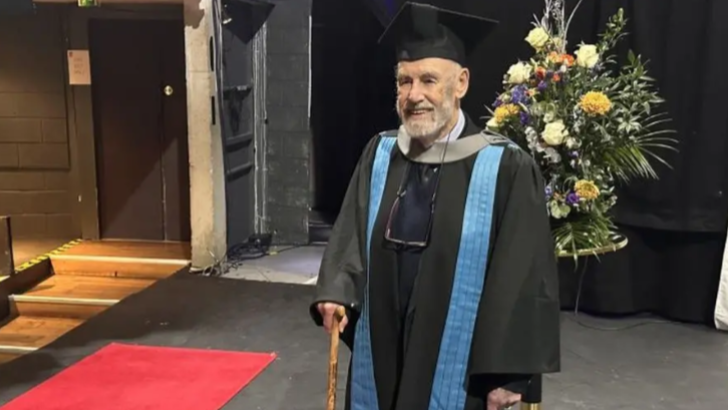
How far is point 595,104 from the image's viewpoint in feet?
8.48

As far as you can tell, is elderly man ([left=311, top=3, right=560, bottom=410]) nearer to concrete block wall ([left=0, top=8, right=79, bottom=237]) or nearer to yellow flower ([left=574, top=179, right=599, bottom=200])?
yellow flower ([left=574, top=179, right=599, bottom=200])

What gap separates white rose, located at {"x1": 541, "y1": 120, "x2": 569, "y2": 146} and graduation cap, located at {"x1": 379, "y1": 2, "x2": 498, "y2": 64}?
595mm

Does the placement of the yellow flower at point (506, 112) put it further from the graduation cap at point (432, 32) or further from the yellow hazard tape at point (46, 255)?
the yellow hazard tape at point (46, 255)

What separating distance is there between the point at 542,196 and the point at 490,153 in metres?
0.17

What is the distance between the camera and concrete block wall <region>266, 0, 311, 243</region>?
5.72m

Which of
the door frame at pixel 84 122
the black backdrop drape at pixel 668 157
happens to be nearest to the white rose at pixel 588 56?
the black backdrop drape at pixel 668 157

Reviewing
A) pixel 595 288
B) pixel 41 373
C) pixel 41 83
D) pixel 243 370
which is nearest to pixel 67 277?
pixel 41 83

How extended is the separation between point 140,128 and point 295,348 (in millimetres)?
2865

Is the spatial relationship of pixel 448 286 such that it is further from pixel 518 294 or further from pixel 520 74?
pixel 520 74

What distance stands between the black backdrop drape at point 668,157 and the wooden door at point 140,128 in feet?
7.90

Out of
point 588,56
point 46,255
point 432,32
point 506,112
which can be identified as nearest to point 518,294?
point 432,32

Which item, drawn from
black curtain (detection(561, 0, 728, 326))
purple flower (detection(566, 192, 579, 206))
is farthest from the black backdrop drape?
purple flower (detection(566, 192, 579, 206))

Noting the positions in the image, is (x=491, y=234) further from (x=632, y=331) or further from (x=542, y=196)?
(x=632, y=331)

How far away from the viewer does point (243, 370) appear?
12.1ft
